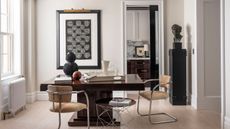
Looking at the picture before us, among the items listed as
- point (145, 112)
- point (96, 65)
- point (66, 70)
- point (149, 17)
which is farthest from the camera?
point (149, 17)

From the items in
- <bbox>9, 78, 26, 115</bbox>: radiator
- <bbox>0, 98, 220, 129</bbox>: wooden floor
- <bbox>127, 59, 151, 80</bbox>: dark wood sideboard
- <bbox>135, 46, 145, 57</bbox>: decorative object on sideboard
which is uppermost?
<bbox>135, 46, 145, 57</bbox>: decorative object on sideboard

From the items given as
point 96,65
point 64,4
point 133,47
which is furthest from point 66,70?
point 133,47

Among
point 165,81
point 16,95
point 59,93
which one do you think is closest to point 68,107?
point 59,93

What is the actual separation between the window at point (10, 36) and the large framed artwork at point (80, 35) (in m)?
1.08

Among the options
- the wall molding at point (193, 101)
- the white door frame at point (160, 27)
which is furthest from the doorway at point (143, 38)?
the wall molding at point (193, 101)

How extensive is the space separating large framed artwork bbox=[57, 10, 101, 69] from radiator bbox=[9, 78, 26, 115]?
140cm

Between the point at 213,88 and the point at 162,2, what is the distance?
7.87 feet

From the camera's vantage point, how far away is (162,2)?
24.0ft

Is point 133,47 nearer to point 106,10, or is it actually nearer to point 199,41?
point 106,10

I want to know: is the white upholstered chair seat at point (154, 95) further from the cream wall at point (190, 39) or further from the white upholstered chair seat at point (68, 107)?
the cream wall at point (190, 39)

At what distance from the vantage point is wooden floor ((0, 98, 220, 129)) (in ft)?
15.5

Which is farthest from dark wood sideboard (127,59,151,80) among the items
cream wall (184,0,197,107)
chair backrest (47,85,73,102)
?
chair backrest (47,85,73,102)

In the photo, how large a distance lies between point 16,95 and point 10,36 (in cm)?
123

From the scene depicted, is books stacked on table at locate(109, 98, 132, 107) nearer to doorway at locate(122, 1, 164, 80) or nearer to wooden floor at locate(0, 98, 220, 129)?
wooden floor at locate(0, 98, 220, 129)
